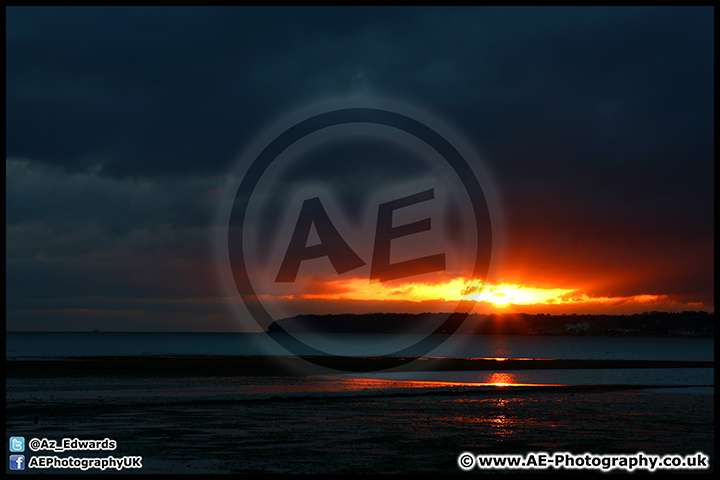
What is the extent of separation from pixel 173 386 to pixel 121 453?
30.8 metres

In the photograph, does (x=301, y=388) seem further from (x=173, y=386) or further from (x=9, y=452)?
(x=9, y=452)

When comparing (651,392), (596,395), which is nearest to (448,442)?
(596,395)

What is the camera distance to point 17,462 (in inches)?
955

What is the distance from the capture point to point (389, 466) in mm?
23859
